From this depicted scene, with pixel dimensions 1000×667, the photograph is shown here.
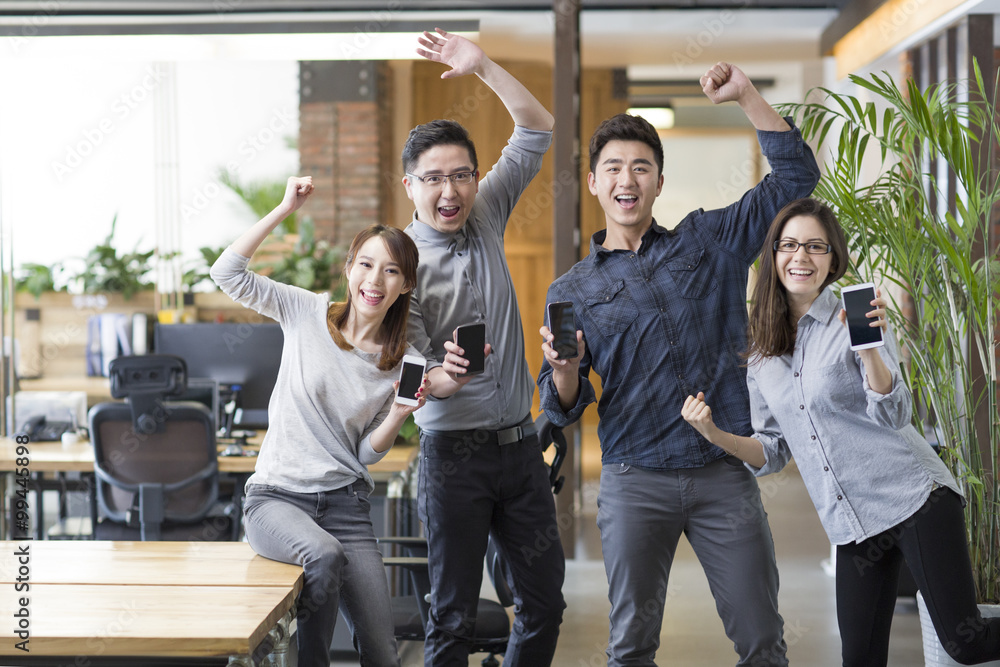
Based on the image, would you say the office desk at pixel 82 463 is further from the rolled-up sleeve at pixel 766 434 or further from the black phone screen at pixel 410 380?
the rolled-up sleeve at pixel 766 434

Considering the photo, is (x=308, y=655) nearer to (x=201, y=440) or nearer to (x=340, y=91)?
(x=201, y=440)

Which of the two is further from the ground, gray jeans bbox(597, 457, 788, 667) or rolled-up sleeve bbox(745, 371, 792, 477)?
rolled-up sleeve bbox(745, 371, 792, 477)

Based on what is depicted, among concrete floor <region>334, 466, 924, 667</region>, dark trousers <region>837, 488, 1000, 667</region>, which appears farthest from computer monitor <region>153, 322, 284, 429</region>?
dark trousers <region>837, 488, 1000, 667</region>

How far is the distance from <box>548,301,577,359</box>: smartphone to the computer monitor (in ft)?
8.65

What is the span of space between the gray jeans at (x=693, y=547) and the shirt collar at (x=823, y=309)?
43 cm

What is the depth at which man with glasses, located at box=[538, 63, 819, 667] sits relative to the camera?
2131 millimetres

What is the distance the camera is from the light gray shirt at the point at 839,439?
84.7 inches

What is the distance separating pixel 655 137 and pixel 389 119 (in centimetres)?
557


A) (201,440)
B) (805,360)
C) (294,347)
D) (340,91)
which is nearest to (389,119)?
(340,91)

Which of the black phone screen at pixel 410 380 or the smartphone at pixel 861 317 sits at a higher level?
the smartphone at pixel 861 317

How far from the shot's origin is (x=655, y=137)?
7.41 ft

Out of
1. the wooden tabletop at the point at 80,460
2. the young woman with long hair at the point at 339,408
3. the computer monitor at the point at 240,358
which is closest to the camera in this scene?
the young woman with long hair at the point at 339,408

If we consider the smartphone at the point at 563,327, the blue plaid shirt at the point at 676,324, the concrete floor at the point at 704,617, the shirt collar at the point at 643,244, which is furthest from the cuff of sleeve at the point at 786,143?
the concrete floor at the point at 704,617

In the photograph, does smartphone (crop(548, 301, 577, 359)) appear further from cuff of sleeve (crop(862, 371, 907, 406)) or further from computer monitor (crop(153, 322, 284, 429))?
computer monitor (crop(153, 322, 284, 429))
